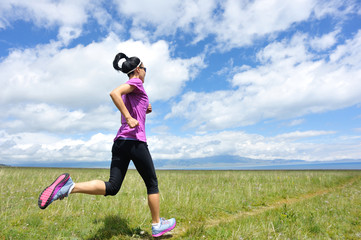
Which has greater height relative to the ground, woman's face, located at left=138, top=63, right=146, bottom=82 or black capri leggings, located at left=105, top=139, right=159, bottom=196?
woman's face, located at left=138, top=63, right=146, bottom=82

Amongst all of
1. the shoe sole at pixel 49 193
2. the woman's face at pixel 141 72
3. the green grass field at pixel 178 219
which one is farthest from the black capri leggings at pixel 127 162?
the woman's face at pixel 141 72

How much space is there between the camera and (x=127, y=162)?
153 inches

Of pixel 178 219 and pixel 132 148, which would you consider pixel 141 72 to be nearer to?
pixel 132 148

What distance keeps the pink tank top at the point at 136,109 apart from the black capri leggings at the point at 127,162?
104 mm

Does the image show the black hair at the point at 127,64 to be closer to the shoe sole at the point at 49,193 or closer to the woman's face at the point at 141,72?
the woman's face at the point at 141,72

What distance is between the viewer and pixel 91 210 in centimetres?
516

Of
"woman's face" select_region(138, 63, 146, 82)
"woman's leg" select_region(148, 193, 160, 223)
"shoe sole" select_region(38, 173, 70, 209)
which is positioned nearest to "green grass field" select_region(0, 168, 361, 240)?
"woman's leg" select_region(148, 193, 160, 223)

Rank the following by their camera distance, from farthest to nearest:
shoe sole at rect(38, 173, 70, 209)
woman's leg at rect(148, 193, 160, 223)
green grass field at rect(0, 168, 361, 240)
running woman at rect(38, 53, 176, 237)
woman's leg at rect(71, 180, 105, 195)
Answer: green grass field at rect(0, 168, 361, 240)
woman's leg at rect(148, 193, 160, 223)
running woman at rect(38, 53, 176, 237)
woman's leg at rect(71, 180, 105, 195)
shoe sole at rect(38, 173, 70, 209)

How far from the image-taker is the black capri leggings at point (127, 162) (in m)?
3.68

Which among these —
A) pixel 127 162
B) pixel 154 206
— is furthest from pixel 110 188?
pixel 154 206

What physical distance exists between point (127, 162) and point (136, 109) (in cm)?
96

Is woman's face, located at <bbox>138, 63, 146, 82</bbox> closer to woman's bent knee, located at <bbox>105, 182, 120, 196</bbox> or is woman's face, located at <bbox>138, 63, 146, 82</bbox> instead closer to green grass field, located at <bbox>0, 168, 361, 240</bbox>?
woman's bent knee, located at <bbox>105, 182, 120, 196</bbox>

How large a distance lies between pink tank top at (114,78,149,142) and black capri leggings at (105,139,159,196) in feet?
0.34

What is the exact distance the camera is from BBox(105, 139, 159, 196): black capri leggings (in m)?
3.68
